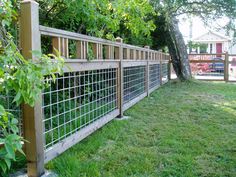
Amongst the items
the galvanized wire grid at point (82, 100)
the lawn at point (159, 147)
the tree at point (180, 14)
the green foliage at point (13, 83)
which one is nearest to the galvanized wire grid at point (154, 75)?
the tree at point (180, 14)

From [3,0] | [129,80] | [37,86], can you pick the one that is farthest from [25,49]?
[129,80]

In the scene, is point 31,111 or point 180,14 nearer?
point 31,111

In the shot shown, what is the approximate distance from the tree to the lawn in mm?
3805

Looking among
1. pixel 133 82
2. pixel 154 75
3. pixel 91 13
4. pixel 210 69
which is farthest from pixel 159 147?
pixel 210 69

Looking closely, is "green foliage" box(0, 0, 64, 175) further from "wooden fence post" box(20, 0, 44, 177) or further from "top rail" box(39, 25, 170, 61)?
"top rail" box(39, 25, 170, 61)

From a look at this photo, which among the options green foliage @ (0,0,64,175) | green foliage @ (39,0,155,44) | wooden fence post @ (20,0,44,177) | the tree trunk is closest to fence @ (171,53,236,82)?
the tree trunk

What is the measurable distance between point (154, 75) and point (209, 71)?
6.49m

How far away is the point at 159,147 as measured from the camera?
303 centimetres

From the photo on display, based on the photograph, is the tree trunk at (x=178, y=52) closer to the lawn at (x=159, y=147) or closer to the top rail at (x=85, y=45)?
the top rail at (x=85, y=45)

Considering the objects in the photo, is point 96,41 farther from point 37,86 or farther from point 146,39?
point 146,39

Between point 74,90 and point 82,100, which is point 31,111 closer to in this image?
point 74,90

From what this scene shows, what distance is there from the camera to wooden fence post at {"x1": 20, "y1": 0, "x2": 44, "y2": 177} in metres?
2.12

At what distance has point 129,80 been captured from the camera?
5.31 metres

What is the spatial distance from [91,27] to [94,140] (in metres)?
1.74
